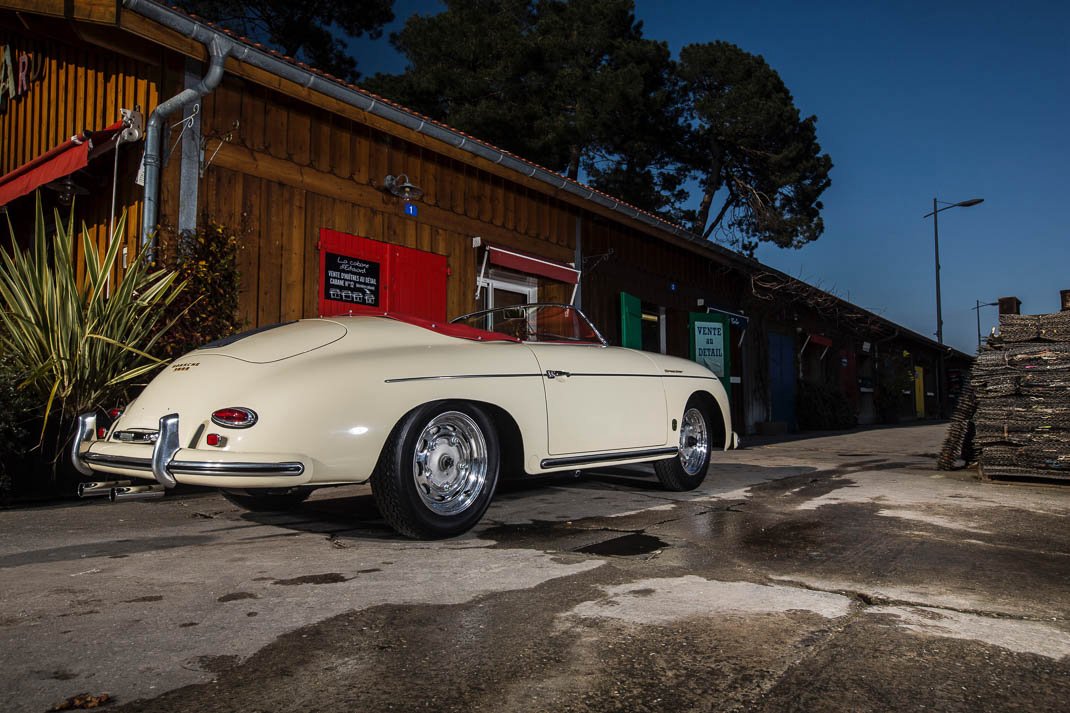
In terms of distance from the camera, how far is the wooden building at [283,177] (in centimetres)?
617

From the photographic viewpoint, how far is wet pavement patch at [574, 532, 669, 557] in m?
3.16

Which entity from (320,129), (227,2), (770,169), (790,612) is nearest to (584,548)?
(790,612)

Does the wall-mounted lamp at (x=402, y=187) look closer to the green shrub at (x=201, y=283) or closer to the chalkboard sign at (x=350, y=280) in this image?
the chalkboard sign at (x=350, y=280)

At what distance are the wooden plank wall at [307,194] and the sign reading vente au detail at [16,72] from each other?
3537 millimetres

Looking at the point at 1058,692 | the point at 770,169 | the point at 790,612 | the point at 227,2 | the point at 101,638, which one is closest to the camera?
the point at 1058,692

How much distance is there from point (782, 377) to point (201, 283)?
13499 millimetres

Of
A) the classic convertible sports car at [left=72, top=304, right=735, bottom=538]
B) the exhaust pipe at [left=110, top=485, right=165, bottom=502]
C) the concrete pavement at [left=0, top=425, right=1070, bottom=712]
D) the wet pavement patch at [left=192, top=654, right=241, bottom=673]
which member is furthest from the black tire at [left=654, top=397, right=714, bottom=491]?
the wet pavement patch at [left=192, top=654, right=241, bottom=673]

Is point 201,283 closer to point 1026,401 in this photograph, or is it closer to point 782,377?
point 1026,401

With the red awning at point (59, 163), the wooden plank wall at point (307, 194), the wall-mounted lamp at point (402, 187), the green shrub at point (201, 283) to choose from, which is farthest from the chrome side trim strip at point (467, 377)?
the wall-mounted lamp at point (402, 187)

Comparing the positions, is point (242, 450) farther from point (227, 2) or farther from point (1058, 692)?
point (227, 2)

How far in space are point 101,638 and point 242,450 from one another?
0.96m

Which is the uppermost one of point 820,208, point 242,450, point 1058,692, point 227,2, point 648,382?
point 227,2

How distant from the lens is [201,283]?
19.9 feet

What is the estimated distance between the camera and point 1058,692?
169 cm
